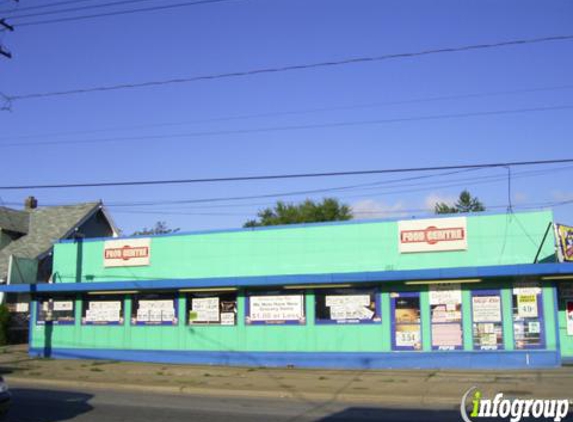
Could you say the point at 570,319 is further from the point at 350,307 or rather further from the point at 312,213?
the point at 312,213

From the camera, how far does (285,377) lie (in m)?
19.4

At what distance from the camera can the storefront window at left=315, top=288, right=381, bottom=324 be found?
22.0 metres

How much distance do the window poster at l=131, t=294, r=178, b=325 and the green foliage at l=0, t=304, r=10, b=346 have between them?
957 cm

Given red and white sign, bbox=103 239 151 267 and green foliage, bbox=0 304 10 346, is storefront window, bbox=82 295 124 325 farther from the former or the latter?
green foliage, bbox=0 304 10 346

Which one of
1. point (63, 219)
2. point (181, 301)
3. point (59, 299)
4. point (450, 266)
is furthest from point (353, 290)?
point (63, 219)

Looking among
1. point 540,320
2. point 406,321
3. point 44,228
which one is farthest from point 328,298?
point 44,228

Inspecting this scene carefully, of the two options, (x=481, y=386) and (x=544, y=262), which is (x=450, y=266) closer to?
(x=544, y=262)

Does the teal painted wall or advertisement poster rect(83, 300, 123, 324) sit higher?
the teal painted wall

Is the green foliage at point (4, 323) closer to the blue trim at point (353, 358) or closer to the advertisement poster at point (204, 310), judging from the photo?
the blue trim at point (353, 358)

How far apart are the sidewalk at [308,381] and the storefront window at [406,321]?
1.33 meters

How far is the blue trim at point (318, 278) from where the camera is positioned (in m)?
19.3

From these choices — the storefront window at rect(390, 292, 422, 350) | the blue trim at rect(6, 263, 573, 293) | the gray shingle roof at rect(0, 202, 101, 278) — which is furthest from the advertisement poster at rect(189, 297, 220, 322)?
the gray shingle roof at rect(0, 202, 101, 278)

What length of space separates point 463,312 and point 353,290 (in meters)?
3.59

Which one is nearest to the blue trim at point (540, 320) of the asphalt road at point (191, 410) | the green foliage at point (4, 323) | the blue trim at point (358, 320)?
the blue trim at point (358, 320)
